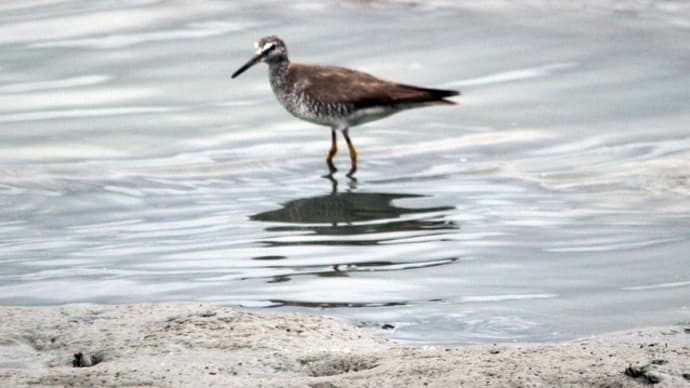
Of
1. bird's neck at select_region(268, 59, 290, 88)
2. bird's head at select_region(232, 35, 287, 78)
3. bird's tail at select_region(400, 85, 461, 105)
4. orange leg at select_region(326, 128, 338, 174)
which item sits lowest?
orange leg at select_region(326, 128, 338, 174)

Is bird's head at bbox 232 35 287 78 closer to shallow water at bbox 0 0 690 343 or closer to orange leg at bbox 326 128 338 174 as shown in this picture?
shallow water at bbox 0 0 690 343

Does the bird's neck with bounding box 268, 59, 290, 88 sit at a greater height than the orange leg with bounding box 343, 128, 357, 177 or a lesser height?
greater

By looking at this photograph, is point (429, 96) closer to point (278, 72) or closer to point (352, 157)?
point (352, 157)

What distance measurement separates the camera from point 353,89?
1178 centimetres

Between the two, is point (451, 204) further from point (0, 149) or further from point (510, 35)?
point (510, 35)

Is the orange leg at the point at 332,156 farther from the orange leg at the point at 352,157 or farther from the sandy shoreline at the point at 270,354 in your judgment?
the sandy shoreline at the point at 270,354

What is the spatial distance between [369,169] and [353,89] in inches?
36.5

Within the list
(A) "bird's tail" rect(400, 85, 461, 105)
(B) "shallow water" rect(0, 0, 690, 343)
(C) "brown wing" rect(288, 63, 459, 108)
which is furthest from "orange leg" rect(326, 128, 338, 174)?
(A) "bird's tail" rect(400, 85, 461, 105)

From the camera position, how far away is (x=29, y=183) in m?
10.4

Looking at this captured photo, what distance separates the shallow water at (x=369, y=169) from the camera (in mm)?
7109

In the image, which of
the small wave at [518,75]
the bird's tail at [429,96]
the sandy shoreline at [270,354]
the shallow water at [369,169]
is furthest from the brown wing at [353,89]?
the sandy shoreline at [270,354]

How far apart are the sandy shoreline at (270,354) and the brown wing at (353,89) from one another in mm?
5623

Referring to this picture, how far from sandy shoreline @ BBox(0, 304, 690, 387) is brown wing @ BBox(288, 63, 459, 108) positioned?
5.62 meters

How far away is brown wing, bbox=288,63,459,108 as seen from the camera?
11.5 meters
